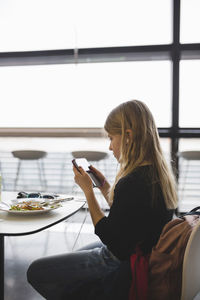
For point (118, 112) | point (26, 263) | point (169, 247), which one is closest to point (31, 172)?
point (26, 263)

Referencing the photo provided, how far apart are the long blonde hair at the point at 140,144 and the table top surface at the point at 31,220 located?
1.12ft

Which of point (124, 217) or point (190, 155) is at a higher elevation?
point (124, 217)

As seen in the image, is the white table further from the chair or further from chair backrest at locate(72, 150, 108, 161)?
the chair

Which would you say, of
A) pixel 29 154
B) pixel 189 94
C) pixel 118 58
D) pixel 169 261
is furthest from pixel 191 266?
pixel 118 58

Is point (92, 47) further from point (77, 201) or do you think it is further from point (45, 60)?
point (77, 201)

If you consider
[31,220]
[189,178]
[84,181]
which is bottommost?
[189,178]

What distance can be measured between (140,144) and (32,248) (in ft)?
6.20

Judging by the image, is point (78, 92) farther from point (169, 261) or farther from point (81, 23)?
point (169, 261)

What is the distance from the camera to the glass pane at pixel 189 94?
4078 mm

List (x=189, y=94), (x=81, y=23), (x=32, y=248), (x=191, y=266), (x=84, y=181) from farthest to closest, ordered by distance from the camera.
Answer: (x=81, y=23) < (x=189, y=94) < (x=32, y=248) < (x=84, y=181) < (x=191, y=266)

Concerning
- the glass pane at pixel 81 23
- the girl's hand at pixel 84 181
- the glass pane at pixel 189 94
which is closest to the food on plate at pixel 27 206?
the girl's hand at pixel 84 181

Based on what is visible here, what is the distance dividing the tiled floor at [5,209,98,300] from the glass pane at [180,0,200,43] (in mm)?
2341

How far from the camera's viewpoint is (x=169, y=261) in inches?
44.1

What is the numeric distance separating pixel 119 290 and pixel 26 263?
1.57 metres
